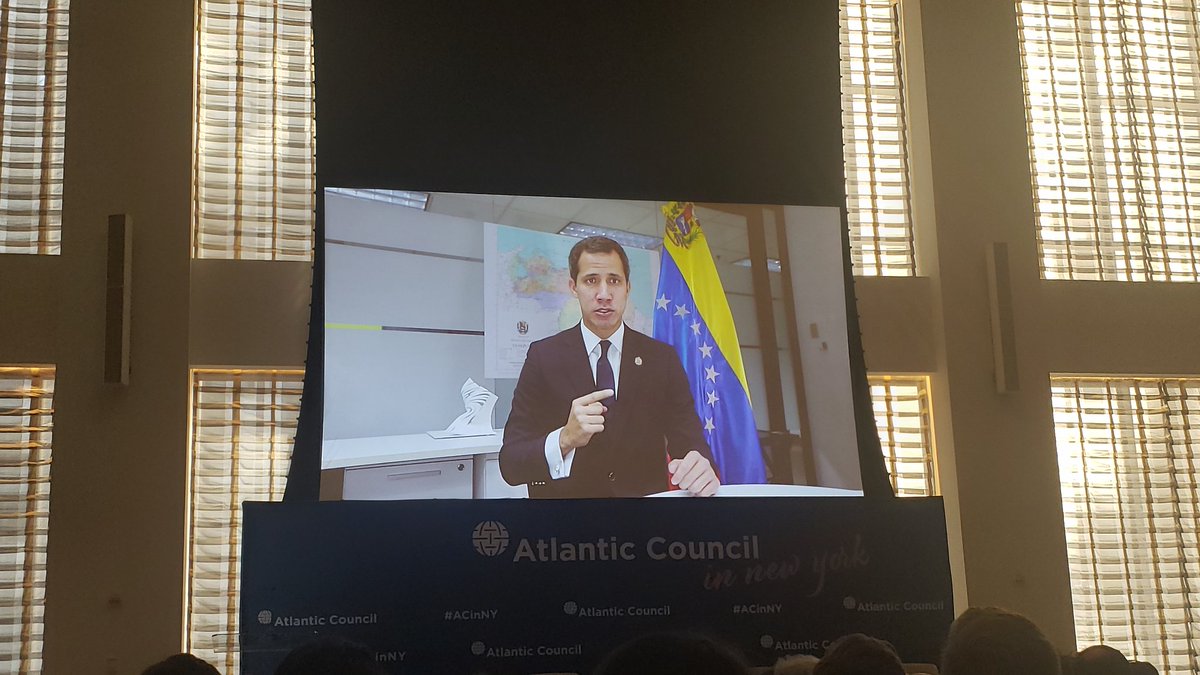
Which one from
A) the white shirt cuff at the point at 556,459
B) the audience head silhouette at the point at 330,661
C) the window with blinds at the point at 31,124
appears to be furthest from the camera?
the window with blinds at the point at 31,124

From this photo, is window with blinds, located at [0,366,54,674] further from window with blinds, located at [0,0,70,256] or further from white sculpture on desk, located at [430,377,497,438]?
white sculpture on desk, located at [430,377,497,438]

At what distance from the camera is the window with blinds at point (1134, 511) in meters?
6.05

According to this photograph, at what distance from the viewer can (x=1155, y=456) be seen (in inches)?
246

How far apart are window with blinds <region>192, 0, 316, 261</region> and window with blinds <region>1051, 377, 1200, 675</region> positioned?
447 cm

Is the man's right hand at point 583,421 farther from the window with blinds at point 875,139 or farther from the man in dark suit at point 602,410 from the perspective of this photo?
the window with blinds at point 875,139

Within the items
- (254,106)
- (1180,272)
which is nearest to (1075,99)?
(1180,272)

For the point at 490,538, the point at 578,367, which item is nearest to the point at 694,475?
the point at 578,367

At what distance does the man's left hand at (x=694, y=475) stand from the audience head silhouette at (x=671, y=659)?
147 inches

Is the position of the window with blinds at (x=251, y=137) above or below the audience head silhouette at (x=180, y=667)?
above

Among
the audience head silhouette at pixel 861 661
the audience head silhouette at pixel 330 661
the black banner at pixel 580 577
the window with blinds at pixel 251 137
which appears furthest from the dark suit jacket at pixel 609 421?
the audience head silhouette at pixel 330 661

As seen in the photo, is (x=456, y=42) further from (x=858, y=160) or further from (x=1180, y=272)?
(x=1180, y=272)

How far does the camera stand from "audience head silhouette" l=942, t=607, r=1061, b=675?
6.64 feet

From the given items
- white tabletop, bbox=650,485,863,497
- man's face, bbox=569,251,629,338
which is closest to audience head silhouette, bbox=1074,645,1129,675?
white tabletop, bbox=650,485,863,497

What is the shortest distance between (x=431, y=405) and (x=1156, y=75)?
16.1 feet
